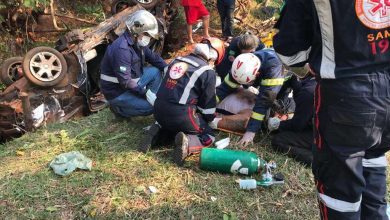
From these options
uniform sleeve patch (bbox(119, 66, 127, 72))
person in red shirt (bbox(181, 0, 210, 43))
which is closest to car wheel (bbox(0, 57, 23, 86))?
uniform sleeve patch (bbox(119, 66, 127, 72))

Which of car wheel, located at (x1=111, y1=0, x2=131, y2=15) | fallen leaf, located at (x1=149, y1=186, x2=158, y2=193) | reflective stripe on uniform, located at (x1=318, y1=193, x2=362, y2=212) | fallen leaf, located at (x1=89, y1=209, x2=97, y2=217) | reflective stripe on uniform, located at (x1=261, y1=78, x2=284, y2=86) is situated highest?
reflective stripe on uniform, located at (x1=318, y1=193, x2=362, y2=212)

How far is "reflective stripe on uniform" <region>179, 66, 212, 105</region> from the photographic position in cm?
396

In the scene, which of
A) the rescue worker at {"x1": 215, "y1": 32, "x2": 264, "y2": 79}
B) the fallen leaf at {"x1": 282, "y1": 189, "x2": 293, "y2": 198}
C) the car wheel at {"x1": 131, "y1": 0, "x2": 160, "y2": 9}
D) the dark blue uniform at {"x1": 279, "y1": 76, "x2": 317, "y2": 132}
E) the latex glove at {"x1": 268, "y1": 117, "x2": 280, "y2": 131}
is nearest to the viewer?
the fallen leaf at {"x1": 282, "y1": 189, "x2": 293, "y2": 198}

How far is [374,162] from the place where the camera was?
2350mm

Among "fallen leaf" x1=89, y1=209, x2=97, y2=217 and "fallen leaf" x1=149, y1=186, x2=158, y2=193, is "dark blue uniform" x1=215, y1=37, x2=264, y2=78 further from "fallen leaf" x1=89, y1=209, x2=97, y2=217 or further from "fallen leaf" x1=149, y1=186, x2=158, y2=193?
"fallen leaf" x1=89, y1=209, x2=97, y2=217

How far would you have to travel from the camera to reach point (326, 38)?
6.68ft

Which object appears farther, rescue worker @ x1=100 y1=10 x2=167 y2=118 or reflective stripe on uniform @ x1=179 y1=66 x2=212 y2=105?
rescue worker @ x1=100 y1=10 x2=167 y2=118

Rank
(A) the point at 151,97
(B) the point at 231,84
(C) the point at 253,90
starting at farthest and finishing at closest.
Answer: (A) the point at 151,97 → (C) the point at 253,90 → (B) the point at 231,84

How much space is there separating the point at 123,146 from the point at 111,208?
1147 mm

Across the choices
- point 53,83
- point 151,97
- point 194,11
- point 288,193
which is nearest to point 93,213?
point 288,193

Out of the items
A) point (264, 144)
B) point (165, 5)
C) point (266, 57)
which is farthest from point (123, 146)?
point (165, 5)

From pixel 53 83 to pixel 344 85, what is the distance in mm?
4536

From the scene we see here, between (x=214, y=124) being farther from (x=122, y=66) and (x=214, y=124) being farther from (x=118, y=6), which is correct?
(x=118, y=6)

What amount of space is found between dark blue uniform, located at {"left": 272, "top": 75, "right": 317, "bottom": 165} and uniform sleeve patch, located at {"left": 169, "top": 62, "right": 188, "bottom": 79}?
3.75 ft
